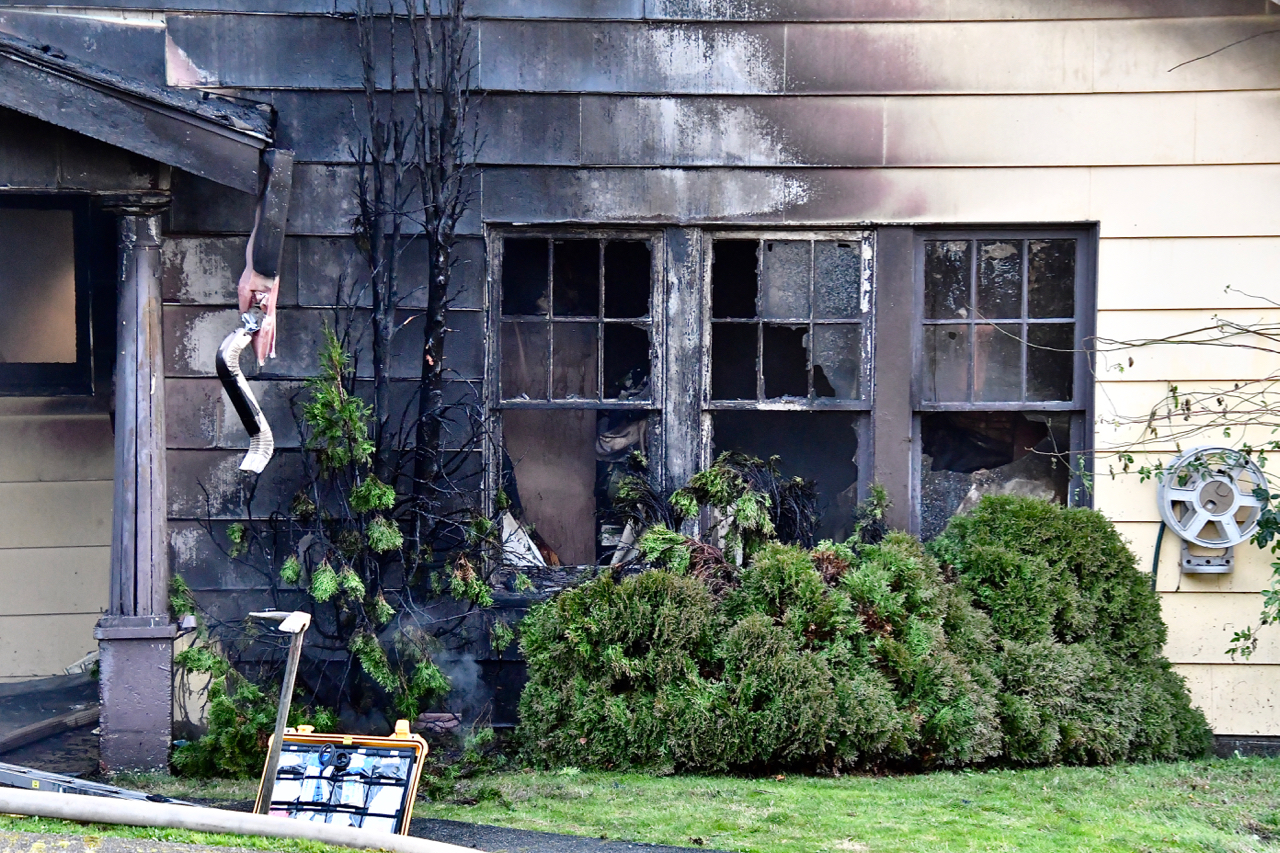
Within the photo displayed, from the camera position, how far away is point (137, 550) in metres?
5.88

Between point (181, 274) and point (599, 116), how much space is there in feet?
8.15

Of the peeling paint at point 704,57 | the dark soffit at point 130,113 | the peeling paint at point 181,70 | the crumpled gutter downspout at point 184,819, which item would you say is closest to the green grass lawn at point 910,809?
the crumpled gutter downspout at point 184,819

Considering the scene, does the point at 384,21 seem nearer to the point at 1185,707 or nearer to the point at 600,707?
the point at 600,707

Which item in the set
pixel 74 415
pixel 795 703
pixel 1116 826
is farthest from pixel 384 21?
pixel 1116 826

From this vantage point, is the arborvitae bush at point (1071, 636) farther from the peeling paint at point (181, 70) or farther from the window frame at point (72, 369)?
the window frame at point (72, 369)

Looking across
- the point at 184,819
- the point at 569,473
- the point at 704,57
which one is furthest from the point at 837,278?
the point at 184,819

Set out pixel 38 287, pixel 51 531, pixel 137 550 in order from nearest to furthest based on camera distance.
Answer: pixel 137 550 → pixel 38 287 → pixel 51 531

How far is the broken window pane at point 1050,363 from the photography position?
21.9 feet

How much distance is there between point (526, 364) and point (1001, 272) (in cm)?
278

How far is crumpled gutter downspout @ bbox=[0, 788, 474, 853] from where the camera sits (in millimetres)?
3645

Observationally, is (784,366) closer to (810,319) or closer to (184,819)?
(810,319)

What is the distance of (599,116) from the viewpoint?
6.49 meters

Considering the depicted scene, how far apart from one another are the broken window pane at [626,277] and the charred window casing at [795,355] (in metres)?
0.38

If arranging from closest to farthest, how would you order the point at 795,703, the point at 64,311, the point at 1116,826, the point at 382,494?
the point at 1116,826 → the point at 795,703 → the point at 382,494 → the point at 64,311
